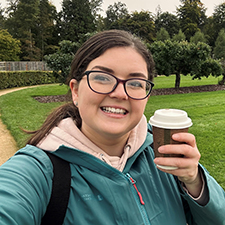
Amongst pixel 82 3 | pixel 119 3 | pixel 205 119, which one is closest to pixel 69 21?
pixel 82 3

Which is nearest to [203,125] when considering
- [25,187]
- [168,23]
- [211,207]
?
[211,207]

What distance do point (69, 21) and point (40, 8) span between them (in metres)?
8.21

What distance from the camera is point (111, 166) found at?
3.90ft

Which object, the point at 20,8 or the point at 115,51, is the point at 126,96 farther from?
the point at 20,8

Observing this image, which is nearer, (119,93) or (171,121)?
(171,121)

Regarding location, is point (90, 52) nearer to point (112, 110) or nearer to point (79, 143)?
point (112, 110)

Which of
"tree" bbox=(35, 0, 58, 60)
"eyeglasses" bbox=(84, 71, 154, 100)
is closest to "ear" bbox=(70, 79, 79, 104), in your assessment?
"eyeglasses" bbox=(84, 71, 154, 100)

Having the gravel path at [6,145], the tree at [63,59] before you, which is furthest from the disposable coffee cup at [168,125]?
the tree at [63,59]

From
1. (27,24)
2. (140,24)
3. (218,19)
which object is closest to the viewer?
(27,24)

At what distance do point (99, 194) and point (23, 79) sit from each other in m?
20.2

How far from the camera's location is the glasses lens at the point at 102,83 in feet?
3.97

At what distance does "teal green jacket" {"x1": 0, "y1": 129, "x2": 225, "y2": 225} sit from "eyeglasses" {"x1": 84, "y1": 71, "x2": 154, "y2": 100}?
0.35m

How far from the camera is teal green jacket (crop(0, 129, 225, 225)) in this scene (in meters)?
0.99

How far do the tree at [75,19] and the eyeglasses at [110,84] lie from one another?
36.6m
